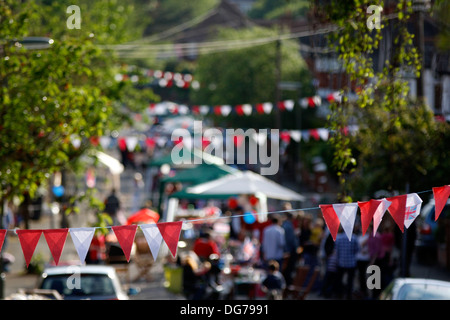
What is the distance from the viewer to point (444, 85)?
19.6m

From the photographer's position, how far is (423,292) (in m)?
10.6

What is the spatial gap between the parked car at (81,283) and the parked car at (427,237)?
10.1 m

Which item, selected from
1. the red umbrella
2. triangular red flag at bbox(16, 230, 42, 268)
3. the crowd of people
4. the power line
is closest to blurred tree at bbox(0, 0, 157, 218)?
triangular red flag at bbox(16, 230, 42, 268)

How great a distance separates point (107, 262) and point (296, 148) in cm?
2645

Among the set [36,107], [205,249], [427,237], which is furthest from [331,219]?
[427,237]

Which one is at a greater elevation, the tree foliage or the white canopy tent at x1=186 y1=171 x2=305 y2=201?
the tree foliage

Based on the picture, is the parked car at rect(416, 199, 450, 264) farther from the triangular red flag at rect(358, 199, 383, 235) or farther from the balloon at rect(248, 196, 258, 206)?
the triangular red flag at rect(358, 199, 383, 235)

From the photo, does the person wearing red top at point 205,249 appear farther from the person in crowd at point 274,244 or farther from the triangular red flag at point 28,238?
the triangular red flag at point 28,238

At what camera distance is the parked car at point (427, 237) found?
67.7ft

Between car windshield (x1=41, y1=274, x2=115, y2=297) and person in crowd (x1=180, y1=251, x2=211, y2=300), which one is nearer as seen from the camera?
car windshield (x1=41, y1=274, x2=115, y2=297)

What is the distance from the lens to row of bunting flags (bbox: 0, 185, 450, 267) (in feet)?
31.1

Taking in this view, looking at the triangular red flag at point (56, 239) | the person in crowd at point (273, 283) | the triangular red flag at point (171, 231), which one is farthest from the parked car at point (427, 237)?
the triangular red flag at point (56, 239)
